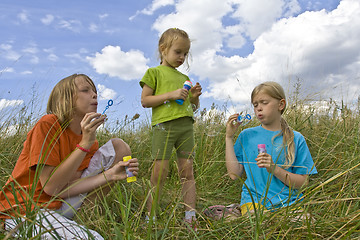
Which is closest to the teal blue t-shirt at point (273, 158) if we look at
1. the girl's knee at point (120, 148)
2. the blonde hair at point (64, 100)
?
the girl's knee at point (120, 148)

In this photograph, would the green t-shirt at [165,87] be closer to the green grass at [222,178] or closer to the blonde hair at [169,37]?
the blonde hair at [169,37]

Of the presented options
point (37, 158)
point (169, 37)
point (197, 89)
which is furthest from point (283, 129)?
point (37, 158)

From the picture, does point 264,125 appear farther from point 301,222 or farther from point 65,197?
point 65,197

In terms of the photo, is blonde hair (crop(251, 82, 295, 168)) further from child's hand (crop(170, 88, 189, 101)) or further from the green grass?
child's hand (crop(170, 88, 189, 101))

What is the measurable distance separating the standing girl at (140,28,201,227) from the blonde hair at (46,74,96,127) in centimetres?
57

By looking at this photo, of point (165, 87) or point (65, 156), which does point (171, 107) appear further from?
point (65, 156)

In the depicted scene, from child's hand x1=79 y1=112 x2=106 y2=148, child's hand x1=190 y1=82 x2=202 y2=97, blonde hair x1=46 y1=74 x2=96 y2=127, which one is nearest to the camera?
child's hand x1=79 y1=112 x2=106 y2=148

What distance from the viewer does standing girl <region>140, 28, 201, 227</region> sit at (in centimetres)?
226

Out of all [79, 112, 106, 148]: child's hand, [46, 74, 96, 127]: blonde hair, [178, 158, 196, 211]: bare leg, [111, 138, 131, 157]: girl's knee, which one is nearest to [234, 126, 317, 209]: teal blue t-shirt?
[178, 158, 196, 211]: bare leg

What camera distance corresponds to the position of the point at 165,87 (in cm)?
235

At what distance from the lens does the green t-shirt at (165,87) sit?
2285mm

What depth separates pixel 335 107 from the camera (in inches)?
165

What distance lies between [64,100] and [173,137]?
829mm

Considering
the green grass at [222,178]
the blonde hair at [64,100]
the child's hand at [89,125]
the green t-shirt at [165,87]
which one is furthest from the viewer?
the green t-shirt at [165,87]
